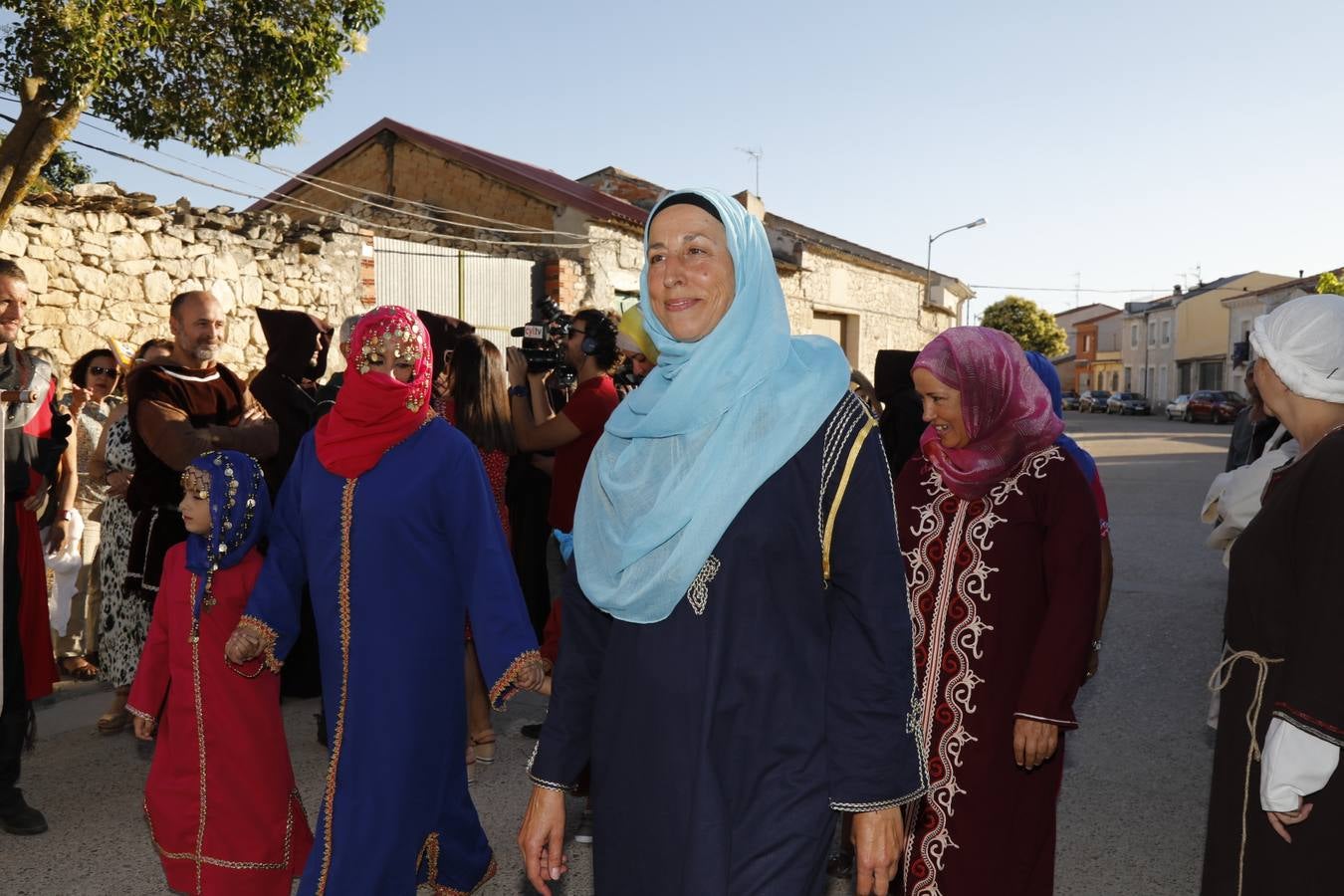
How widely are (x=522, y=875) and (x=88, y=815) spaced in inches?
76.9

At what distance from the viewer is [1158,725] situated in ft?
18.8

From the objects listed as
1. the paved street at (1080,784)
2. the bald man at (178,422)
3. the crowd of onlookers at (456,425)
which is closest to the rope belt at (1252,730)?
the paved street at (1080,784)

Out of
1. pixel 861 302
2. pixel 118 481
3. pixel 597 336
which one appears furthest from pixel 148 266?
pixel 861 302

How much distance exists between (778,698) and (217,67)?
10131 millimetres

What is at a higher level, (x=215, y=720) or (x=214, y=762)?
(x=215, y=720)

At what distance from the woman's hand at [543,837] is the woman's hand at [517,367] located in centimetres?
355

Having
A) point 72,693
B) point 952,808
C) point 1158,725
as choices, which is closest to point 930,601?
point 952,808

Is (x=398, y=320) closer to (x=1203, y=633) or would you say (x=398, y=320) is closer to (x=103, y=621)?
(x=103, y=621)

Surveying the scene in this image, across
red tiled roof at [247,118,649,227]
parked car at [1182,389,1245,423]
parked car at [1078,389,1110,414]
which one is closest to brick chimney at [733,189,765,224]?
red tiled roof at [247,118,649,227]

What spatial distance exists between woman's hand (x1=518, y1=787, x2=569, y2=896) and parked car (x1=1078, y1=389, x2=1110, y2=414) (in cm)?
6670

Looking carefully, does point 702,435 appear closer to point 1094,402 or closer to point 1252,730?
point 1252,730

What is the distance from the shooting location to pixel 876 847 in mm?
1914

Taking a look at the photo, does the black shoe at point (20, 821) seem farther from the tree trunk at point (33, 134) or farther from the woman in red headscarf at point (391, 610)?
the tree trunk at point (33, 134)

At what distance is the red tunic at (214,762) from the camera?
3.40 metres
